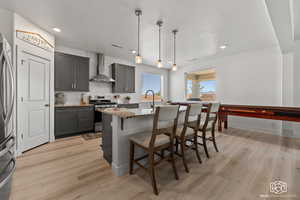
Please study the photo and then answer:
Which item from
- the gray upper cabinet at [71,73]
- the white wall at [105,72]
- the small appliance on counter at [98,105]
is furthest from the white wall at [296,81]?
the gray upper cabinet at [71,73]

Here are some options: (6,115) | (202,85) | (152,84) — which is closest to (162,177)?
(6,115)

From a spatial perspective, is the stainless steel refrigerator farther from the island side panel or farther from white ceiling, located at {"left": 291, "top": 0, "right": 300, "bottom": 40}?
white ceiling, located at {"left": 291, "top": 0, "right": 300, "bottom": 40}

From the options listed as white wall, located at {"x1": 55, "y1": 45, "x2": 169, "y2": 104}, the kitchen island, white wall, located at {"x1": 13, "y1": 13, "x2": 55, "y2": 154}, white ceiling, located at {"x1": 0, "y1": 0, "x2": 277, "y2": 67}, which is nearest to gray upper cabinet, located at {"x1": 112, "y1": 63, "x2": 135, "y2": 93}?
white wall, located at {"x1": 55, "y1": 45, "x2": 169, "y2": 104}

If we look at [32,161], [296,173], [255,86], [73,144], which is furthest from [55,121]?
[255,86]

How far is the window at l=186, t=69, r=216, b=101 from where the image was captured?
6.12m

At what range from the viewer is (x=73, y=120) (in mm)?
3402

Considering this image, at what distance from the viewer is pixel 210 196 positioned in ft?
4.50

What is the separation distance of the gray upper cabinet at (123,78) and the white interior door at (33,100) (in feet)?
6.59

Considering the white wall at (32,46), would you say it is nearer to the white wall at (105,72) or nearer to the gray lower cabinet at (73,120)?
the gray lower cabinet at (73,120)

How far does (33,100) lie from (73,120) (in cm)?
105

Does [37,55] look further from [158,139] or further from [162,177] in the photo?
[162,177]

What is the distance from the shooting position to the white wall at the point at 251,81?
3.59m

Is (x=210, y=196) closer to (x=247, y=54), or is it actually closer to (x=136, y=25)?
(x=136, y=25)

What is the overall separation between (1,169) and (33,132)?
243 centimetres
